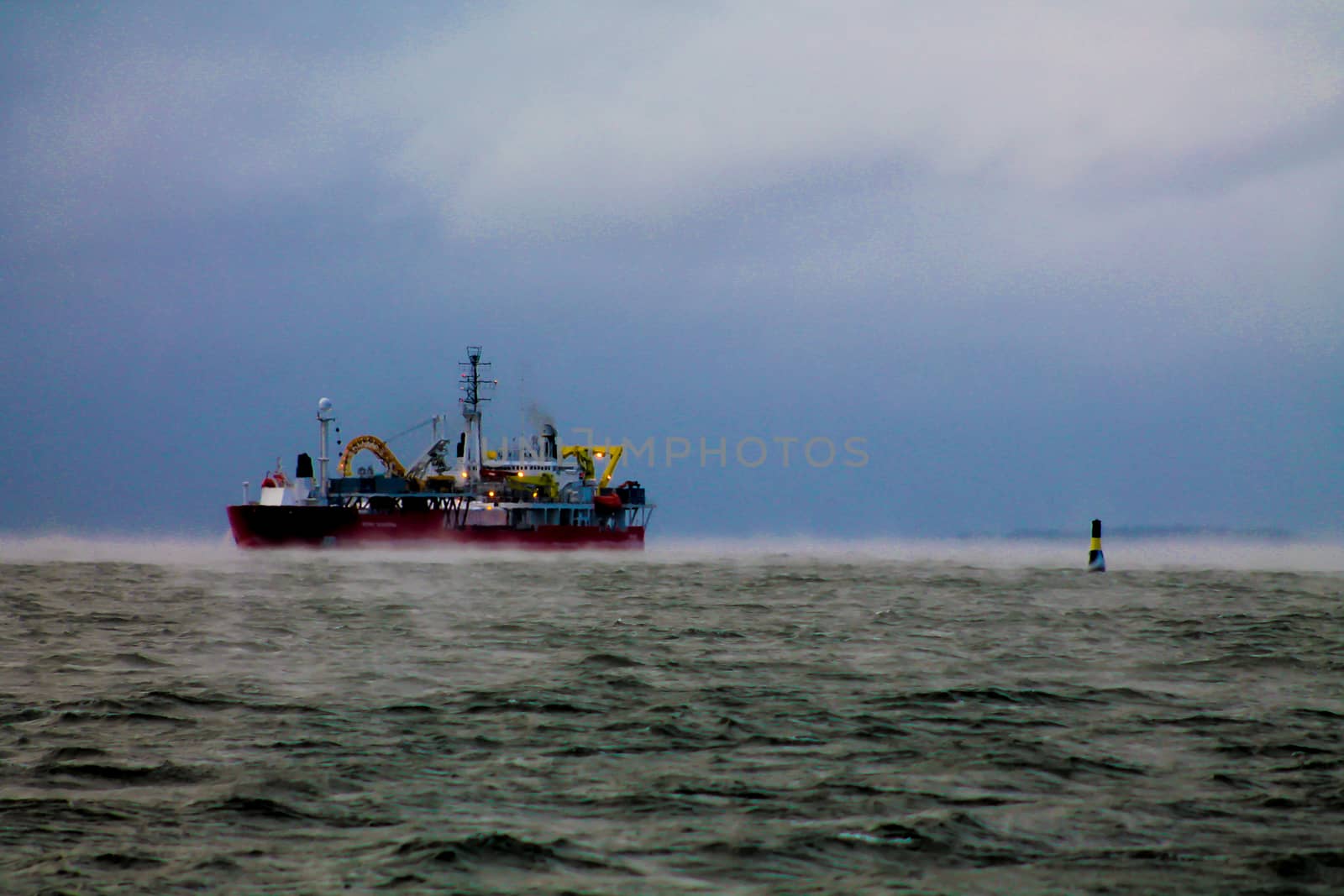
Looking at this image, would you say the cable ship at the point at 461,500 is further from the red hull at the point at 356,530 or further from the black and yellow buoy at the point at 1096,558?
the black and yellow buoy at the point at 1096,558

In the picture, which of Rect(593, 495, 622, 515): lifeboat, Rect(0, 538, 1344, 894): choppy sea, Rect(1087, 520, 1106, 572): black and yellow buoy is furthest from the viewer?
Rect(593, 495, 622, 515): lifeboat

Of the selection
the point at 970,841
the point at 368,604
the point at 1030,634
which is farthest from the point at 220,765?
the point at 368,604

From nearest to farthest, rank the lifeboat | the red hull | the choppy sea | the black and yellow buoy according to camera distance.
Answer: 1. the choppy sea
2. the black and yellow buoy
3. the red hull
4. the lifeboat

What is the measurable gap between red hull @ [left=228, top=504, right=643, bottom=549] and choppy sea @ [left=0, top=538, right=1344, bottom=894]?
45246 millimetres

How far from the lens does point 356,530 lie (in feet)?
232

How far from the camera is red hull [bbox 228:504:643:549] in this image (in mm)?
69562

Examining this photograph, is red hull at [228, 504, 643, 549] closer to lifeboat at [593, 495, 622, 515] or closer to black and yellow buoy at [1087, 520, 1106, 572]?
lifeboat at [593, 495, 622, 515]

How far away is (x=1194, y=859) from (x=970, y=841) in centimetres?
134

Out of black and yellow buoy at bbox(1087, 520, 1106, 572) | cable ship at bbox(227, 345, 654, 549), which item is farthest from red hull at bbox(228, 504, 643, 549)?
black and yellow buoy at bbox(1087, 520, 1106, 572)

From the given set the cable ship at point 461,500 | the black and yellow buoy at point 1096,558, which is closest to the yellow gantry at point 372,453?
the cable ship at point 461,500

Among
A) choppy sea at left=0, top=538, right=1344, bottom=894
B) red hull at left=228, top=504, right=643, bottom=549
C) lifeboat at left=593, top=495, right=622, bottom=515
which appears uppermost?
lifeboat at left=593, top=495, right=622, bottom=515

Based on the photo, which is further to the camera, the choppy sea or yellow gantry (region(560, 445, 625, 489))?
yellow gantry (region(560, 445, 625, 489))

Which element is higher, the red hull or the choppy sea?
the red hull

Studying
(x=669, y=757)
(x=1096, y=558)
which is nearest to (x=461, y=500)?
(x=1096, y=558)
